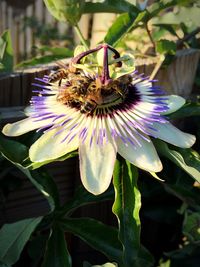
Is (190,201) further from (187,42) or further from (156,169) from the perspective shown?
(187,42)

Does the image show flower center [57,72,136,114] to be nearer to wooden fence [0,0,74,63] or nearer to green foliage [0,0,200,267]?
green foliage [0,0,200,267]

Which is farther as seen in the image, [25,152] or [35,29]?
[35,29]

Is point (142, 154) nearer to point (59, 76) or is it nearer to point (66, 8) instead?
point (59, 76)

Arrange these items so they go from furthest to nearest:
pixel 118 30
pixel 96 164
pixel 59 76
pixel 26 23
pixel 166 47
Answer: pixel 26 23 < pixel 166 47 < pixel 118 30 < pixel 59 76 < pixel 96 164

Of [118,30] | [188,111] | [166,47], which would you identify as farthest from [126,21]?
[188,111]

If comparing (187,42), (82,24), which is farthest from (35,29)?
(187,42)

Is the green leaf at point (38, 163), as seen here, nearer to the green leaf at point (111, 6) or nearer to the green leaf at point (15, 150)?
the green leaf at point (15, 150)
